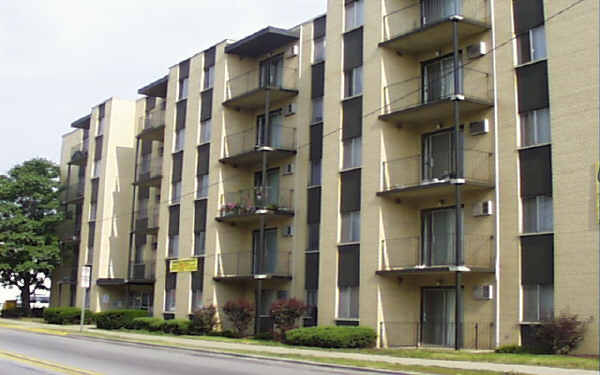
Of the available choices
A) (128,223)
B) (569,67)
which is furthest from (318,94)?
(128,223)

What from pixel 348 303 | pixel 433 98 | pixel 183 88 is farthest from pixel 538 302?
pixel 183 88

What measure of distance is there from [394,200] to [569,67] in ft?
28.5

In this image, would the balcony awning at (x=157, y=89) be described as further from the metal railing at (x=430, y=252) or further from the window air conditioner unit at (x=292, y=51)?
the metal railing at (x=430, y=252)

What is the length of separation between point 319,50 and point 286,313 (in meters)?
12.4

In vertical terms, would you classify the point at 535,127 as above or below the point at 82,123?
below

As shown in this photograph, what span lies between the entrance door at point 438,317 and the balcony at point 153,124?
917 inches

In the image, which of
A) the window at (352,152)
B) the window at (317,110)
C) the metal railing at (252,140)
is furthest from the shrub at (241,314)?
the window at (317,110)

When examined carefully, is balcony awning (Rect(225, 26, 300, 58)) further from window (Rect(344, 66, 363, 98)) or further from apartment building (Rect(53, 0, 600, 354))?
window (Rect(344, 66, 363, 98))

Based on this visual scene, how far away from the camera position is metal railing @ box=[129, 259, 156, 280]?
48.2m

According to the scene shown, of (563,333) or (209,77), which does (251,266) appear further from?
(563,333)

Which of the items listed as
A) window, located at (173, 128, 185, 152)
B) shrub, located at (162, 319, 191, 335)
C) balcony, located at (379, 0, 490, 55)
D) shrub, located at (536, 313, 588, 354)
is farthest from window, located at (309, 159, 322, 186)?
shrub, located at (536, 313, 588, 354)

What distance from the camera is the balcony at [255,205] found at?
3603cm

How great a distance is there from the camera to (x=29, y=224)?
55.8 m

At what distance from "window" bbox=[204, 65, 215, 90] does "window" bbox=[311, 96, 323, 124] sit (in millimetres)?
8546
